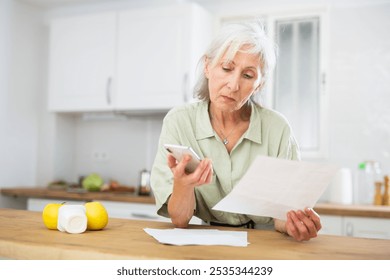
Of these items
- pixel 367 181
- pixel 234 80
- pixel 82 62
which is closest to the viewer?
pixel 234 80

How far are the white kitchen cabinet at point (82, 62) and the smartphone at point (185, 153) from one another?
263 centimetres

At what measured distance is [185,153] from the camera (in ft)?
4.13

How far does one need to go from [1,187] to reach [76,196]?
0.92m

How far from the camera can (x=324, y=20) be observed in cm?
363

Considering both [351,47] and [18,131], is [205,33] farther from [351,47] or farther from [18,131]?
[18,131]

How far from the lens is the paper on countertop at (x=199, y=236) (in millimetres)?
1222

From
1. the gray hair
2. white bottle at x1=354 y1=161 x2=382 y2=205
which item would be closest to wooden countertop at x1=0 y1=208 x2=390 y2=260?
the gray hair

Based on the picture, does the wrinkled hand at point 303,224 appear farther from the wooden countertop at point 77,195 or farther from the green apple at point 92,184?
the green apple at point 92,184

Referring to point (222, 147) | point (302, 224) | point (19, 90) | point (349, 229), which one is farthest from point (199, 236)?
point (19, 90)

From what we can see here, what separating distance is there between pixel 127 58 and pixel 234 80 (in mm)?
2359

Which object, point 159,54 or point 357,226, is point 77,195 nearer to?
point 159,54

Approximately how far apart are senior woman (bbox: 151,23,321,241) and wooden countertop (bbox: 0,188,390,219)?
4.28 ft

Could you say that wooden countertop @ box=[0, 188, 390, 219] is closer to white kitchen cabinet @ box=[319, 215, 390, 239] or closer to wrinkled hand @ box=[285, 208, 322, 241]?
white kitchen cabinet @ box=[319, 215, 390, 239]
